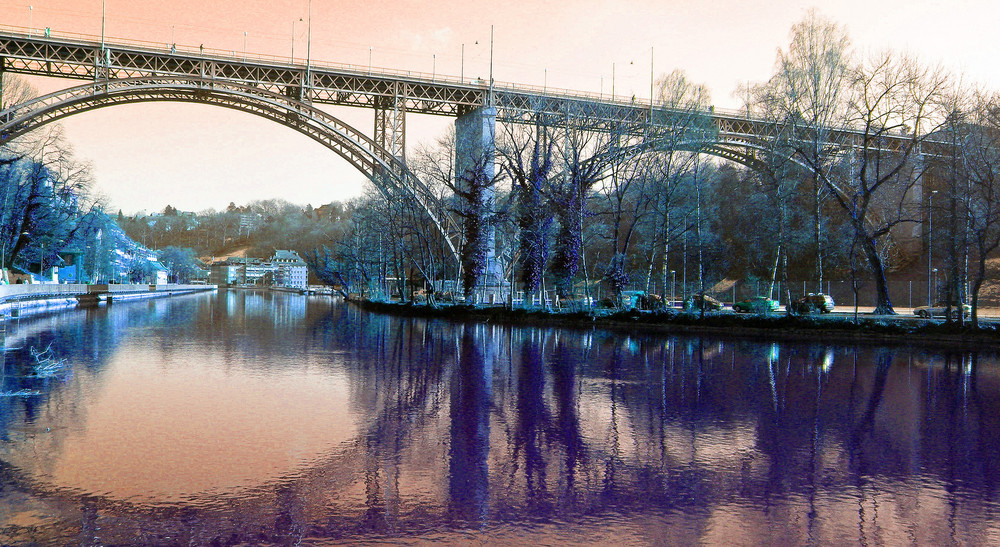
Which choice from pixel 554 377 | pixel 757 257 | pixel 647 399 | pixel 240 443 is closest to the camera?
pixel 240 443

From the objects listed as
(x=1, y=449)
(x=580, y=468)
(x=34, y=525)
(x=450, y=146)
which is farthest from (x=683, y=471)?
(x=450, y=146)

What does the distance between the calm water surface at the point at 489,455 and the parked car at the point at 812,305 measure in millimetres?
15996

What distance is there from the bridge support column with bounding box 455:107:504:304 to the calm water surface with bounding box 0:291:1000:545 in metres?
A: 27.1

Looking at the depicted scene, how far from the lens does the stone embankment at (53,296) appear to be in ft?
128

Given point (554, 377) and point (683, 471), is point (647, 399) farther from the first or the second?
point (683, 471)

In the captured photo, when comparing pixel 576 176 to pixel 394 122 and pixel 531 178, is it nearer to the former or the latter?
pixel 531 178

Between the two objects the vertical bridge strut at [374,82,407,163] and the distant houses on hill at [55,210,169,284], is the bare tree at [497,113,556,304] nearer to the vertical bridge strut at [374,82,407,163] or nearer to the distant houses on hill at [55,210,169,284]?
the vertical bridge strut at [374,82,407,163]

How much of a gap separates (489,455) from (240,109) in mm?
44979

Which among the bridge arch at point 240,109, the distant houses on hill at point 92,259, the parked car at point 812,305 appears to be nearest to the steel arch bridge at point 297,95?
the bridge arch at point 240,109

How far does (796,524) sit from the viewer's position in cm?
573

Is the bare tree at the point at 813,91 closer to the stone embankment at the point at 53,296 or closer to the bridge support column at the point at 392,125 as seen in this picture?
the bridge support column at the point at 392,125

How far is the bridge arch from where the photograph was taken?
4266 cm

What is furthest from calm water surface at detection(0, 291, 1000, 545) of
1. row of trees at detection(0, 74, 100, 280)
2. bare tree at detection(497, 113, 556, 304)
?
row of trees at detection(0, 74, 100, 280)

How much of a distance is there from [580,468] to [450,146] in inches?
1613
